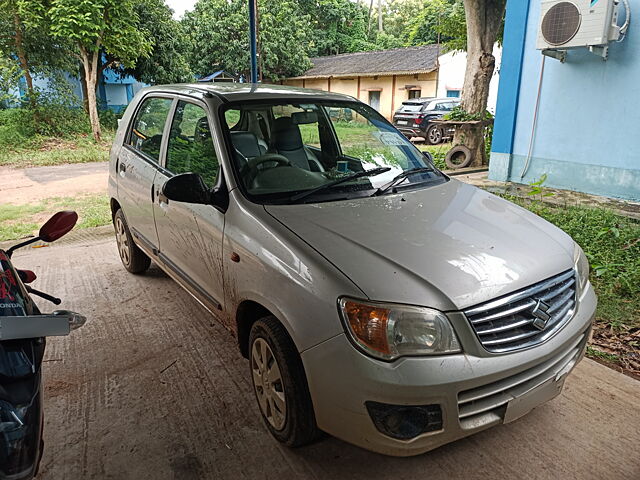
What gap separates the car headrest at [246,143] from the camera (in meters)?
2.76

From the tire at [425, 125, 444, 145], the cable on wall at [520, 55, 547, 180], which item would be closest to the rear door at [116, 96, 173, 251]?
the cable on wall at [520, 55, 547, 180]

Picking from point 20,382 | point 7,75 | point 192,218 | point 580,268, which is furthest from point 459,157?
point 7,75

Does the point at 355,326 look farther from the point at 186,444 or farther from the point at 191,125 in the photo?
the point at 191,125

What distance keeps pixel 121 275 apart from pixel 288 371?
301 centimetres

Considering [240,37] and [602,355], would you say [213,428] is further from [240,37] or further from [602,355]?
[240,37]

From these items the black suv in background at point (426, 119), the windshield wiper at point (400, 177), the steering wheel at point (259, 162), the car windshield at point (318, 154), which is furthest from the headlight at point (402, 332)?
the black suv in background at point (426, 119)

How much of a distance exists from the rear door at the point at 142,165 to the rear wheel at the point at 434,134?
13.8 metres

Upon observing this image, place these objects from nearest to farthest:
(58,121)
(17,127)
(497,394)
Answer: (497,394)
(17,127)
(58,121)

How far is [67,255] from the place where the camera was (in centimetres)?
512

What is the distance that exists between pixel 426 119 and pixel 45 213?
12.6 m

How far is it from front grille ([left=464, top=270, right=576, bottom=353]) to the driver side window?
163 cm

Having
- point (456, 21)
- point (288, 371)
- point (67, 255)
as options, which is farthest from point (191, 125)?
point (456, 21)

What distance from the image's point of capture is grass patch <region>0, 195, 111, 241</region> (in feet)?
19.9

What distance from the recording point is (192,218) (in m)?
2.85
